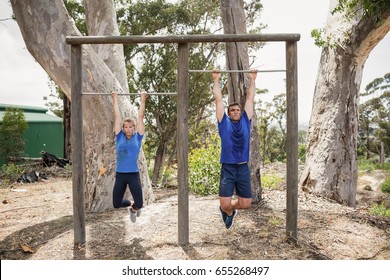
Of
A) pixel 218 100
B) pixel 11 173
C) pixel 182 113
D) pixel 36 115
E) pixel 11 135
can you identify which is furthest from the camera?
pixel 36 115

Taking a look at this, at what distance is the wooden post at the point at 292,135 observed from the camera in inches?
148

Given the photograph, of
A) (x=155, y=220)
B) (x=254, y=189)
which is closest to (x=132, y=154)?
(x=155, y=220)

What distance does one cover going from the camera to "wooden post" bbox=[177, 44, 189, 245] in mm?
3768

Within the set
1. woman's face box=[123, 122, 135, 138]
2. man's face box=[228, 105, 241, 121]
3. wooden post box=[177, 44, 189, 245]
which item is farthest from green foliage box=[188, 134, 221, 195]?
man's face box=[228, 105, 241, 121]

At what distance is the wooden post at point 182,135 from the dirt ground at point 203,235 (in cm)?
24

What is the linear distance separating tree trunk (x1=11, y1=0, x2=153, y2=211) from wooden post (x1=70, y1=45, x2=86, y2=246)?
1333 mm

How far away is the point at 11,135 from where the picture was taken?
11.8 meters

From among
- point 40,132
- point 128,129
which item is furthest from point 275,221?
point 40,132

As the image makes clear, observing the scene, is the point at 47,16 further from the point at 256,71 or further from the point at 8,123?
the point at 8,123

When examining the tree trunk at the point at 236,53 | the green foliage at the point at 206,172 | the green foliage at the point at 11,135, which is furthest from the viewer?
the green foliage at the point at 11,135

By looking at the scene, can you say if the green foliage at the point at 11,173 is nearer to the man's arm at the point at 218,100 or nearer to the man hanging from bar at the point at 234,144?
the man hanging from bar at the point at 234,144

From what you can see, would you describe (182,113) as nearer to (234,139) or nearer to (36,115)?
(234,139)

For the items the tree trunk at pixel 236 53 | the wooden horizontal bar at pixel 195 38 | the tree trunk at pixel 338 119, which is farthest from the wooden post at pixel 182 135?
the tree trunk at pixel 338 119

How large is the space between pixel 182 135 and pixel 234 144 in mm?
565
